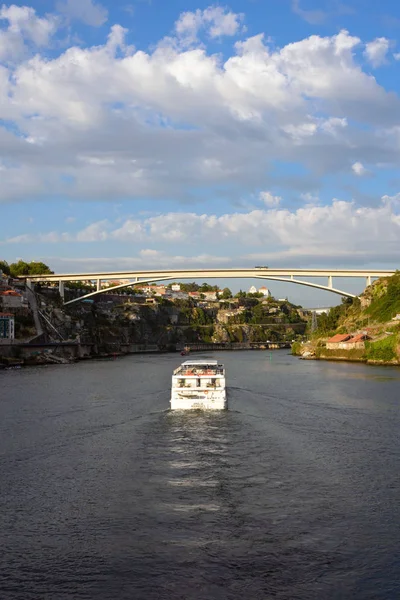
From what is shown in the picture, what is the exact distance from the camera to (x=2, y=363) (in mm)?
71250

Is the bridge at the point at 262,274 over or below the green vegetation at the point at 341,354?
over

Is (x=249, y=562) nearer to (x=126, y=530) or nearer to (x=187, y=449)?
(x=126, y=530)

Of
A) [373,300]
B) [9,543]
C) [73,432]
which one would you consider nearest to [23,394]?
[73,432]

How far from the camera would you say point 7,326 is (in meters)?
82.9

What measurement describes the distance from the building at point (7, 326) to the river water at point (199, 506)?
5421 cm

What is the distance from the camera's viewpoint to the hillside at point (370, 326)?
239 ft

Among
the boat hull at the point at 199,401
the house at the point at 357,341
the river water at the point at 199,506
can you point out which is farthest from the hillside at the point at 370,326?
the boat hull at the point at 199,401

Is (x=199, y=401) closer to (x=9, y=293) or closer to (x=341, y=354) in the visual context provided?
(x=341, y=354)

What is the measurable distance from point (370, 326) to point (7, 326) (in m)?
51.9

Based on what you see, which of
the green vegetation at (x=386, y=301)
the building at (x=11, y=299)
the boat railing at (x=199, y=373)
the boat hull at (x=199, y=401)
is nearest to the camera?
the boat hull at (x=199, y=401)

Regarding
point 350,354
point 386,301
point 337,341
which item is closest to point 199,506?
point 350,354

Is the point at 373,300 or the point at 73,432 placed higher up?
the point at 373,300

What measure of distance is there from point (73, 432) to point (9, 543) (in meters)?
12.8

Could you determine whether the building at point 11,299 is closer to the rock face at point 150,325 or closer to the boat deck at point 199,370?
the rock face at point 150,325
